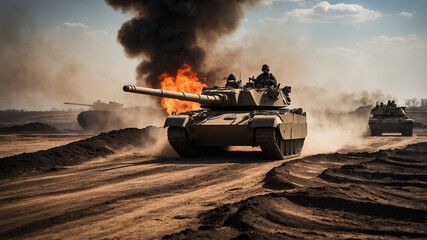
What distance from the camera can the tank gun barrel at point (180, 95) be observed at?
11.5 m

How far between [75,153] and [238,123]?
6157mm

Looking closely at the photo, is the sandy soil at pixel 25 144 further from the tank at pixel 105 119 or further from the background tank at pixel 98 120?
the background tank at pixel 98 120

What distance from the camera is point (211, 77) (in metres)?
29.5

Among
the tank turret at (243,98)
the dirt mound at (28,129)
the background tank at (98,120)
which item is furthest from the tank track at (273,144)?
the background tank at (98,120)

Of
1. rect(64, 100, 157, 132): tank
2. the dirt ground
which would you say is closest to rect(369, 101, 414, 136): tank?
the dirt ground

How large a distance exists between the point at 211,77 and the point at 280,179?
799 inches

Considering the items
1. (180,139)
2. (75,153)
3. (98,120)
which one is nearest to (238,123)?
(180,139)

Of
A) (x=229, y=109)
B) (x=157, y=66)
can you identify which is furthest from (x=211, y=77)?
(x=229, y=109)

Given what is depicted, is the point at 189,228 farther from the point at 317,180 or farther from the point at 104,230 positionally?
the point at 317,180

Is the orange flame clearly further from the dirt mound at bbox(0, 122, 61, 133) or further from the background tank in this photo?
the background tank

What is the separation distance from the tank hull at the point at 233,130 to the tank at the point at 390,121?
17.1 m

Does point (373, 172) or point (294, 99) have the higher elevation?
point (294, 99)

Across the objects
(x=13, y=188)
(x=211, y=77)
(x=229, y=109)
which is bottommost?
(x=13, y=188)

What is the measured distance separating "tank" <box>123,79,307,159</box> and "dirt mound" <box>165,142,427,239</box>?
368cm
